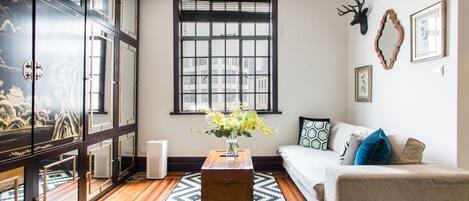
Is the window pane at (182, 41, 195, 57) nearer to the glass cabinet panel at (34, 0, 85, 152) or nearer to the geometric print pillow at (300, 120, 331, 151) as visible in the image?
the glass cabinet panel at (34, 0, 85, 152)

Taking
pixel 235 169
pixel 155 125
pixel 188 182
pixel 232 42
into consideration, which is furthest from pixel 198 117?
pixel 235 169

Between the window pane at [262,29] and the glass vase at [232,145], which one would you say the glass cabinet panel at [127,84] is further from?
the window pane at [262,29]

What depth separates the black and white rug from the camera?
10.4 ft

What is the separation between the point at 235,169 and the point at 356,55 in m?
2.78

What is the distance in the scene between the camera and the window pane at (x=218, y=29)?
4.52m

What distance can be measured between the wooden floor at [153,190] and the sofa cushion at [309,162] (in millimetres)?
362

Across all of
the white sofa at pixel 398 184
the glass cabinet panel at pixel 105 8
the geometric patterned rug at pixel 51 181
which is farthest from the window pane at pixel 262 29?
the geometric patterned rug at pixel 51 181

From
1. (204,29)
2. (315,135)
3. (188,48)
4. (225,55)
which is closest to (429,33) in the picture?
(315,135)

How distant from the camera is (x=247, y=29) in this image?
4.55 m

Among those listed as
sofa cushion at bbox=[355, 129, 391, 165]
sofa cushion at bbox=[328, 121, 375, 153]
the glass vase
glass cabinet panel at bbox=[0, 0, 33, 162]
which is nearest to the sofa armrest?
sofa cushion at bbox=[355, 129, 391, 165]

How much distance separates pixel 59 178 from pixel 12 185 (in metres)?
0.52

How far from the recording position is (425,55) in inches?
106

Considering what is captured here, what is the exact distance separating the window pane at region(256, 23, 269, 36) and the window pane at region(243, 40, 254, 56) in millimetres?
187

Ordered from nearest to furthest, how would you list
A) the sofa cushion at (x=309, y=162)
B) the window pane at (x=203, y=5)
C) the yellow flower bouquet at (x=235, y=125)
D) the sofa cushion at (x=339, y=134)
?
the sofa cushion at (x=309, y=162) → the yellow flower bouquet at (x=235, y=125) → the sofa cushion at (x=339, y=134) → the window pane at (x=203, y=5)
